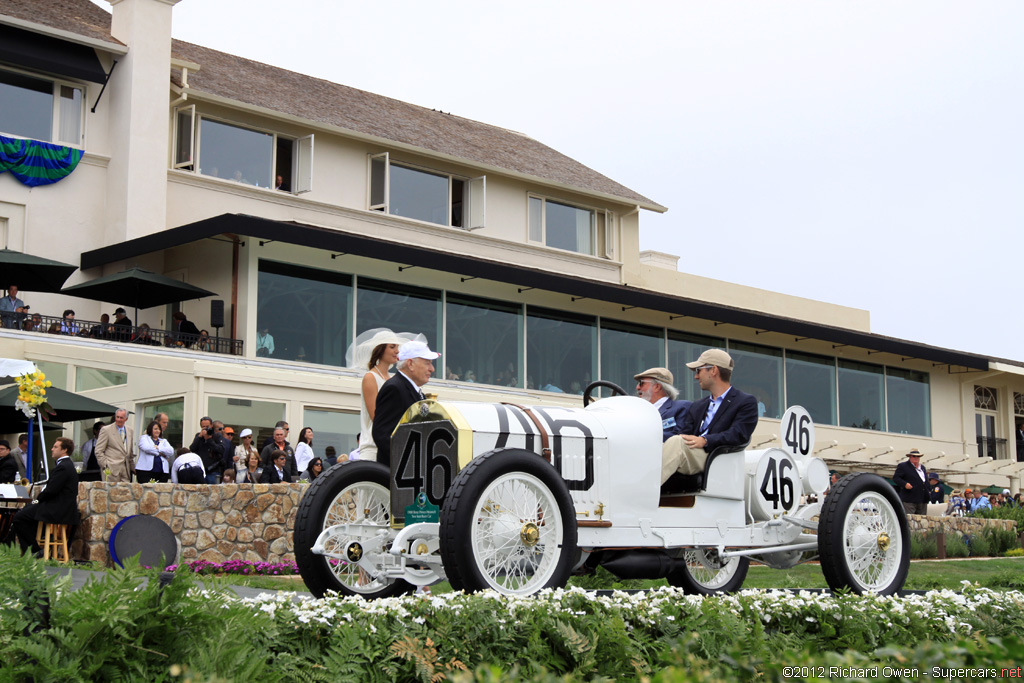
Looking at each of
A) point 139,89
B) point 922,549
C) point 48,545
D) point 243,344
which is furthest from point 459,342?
point 48,545

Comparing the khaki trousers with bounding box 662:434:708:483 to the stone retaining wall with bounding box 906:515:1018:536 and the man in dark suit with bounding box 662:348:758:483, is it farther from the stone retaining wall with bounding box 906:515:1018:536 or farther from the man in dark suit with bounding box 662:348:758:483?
the stone retaining wall with bounding box 906:515:1018:536

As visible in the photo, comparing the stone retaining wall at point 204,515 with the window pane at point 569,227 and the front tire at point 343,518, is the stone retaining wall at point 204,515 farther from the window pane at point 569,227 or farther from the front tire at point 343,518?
the window pane at point 569,227

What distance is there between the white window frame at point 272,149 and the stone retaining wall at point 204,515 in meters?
14.7

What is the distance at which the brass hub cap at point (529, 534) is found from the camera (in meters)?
6.67

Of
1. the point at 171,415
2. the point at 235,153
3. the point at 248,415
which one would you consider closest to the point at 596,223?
the point at 235,153

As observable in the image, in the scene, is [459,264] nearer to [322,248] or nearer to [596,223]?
[322,248]

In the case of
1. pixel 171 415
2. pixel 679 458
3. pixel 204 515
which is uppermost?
pixel 171 415

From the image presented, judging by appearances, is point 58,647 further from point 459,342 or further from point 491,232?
point 491,232

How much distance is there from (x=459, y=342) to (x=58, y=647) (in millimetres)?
23501

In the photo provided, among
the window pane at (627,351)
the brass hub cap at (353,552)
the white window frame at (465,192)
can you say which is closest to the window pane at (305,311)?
the white window frame at (465,192)

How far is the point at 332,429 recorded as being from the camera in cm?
2392

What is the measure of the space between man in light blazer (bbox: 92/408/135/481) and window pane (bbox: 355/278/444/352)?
963cm

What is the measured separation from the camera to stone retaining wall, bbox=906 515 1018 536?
2047 centimetres

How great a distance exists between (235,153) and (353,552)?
75.8ft
